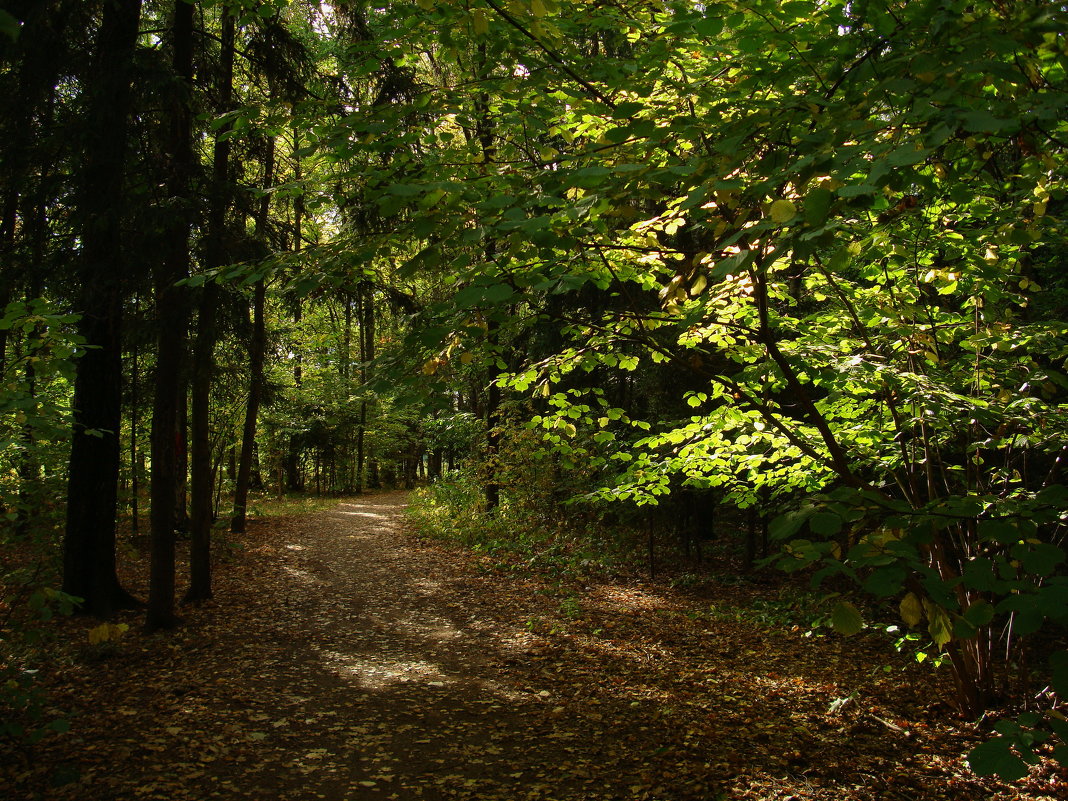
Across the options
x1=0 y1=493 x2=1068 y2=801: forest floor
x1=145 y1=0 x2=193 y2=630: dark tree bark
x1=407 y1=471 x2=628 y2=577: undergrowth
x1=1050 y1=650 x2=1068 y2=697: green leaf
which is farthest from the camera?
x1=407 y1=471 x2=628 y2=577: undergrowth

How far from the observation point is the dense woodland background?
2109 mm

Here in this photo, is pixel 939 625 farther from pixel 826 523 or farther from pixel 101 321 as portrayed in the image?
pixel 101 321

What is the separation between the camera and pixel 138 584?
8.54m

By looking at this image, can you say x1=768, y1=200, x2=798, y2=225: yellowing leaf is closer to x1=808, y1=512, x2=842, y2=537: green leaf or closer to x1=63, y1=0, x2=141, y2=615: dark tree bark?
x1=808, y1=512, x2=842, y2=537: green leaf

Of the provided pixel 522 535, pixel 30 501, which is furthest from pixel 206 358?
pixel 522 535

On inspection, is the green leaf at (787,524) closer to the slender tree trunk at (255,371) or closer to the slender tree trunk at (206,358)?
the slender tree trunk at (206,358)

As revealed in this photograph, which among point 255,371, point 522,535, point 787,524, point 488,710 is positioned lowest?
point 488,710

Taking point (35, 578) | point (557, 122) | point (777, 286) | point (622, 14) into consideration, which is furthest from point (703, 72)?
point (35, 578)

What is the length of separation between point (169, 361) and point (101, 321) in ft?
3.01

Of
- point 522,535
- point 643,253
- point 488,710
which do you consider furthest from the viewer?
Result: point 522,535

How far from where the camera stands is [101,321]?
697 cm

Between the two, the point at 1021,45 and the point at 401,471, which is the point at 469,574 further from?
the point at 401,471

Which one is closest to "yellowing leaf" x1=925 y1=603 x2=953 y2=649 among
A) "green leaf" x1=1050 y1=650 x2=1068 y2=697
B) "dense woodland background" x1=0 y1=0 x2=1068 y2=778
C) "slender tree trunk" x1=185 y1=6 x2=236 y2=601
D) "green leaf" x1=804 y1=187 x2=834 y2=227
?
"dense woodland background" x1=0 y1=0 x2=1068 y2=778

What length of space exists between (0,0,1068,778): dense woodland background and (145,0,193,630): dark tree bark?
38 mm
